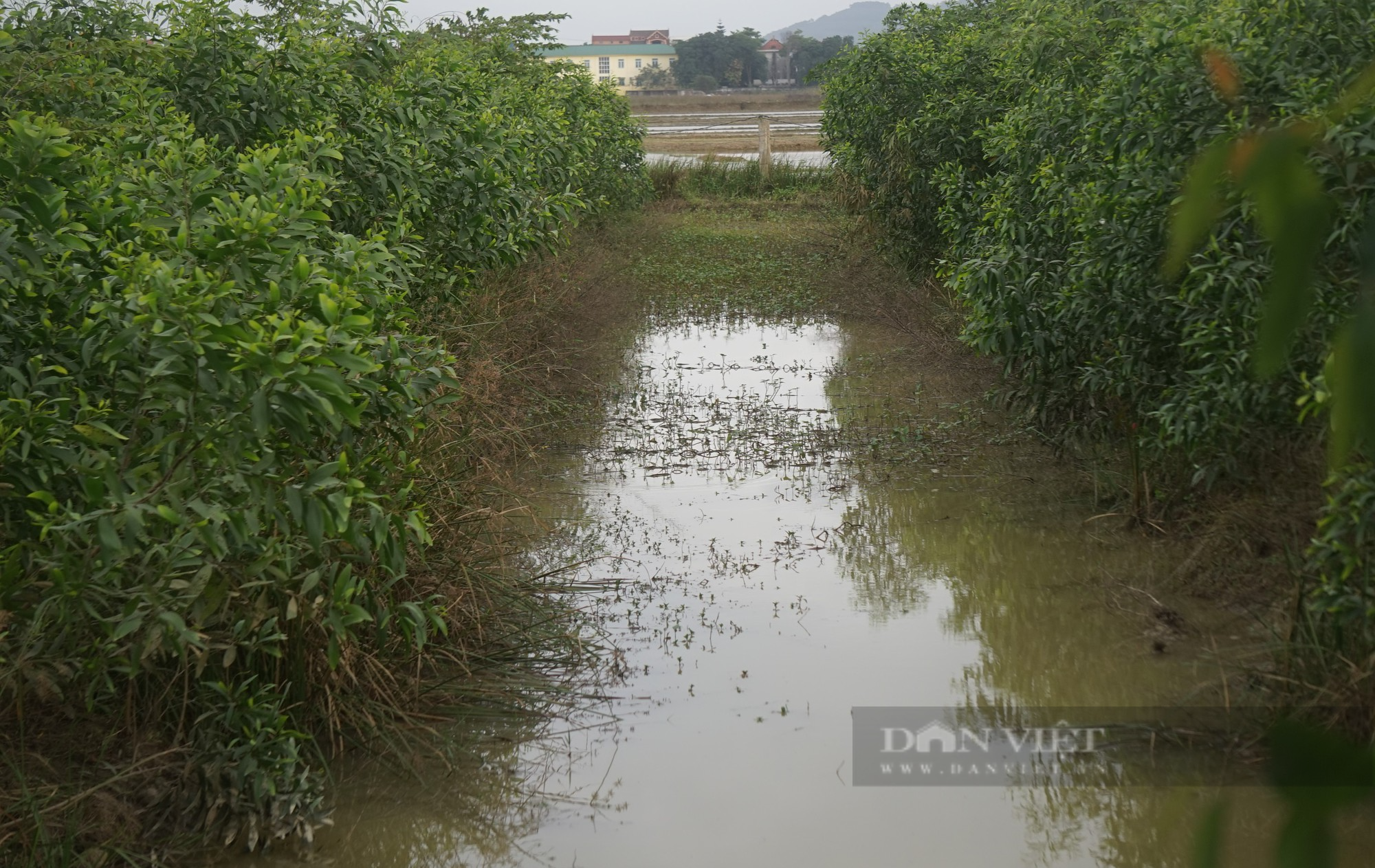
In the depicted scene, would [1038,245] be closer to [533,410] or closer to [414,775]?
[533,410]

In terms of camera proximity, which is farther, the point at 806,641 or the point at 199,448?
the point at 806,641

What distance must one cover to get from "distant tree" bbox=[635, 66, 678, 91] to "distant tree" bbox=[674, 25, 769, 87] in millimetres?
742

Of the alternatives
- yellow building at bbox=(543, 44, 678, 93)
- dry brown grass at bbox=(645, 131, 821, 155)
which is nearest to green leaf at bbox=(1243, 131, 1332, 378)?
dry brown grass at bbox=(645, 131, 821, 155)

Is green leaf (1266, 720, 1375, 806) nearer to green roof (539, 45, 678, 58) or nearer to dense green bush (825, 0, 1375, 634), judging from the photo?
dense green bush (825, 0, 1375, 634)

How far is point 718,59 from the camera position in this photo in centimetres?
7050

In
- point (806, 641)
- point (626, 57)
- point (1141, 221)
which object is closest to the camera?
point (806, 641)

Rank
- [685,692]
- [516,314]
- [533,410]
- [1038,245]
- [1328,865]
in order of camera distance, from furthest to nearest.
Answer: [516,314] < [533,410] < [1038,245] < [685,692] < [1328,865]

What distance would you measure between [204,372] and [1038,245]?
184 inches

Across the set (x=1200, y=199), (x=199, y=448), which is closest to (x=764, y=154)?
(x=199, y=448)

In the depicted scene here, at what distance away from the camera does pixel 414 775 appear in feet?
12.8

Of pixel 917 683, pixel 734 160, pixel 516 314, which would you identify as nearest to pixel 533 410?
pixel 516 314

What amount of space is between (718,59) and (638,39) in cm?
3340

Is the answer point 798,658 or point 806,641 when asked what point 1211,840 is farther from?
point 806,641

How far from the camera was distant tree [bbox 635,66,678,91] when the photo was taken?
6856 cm
